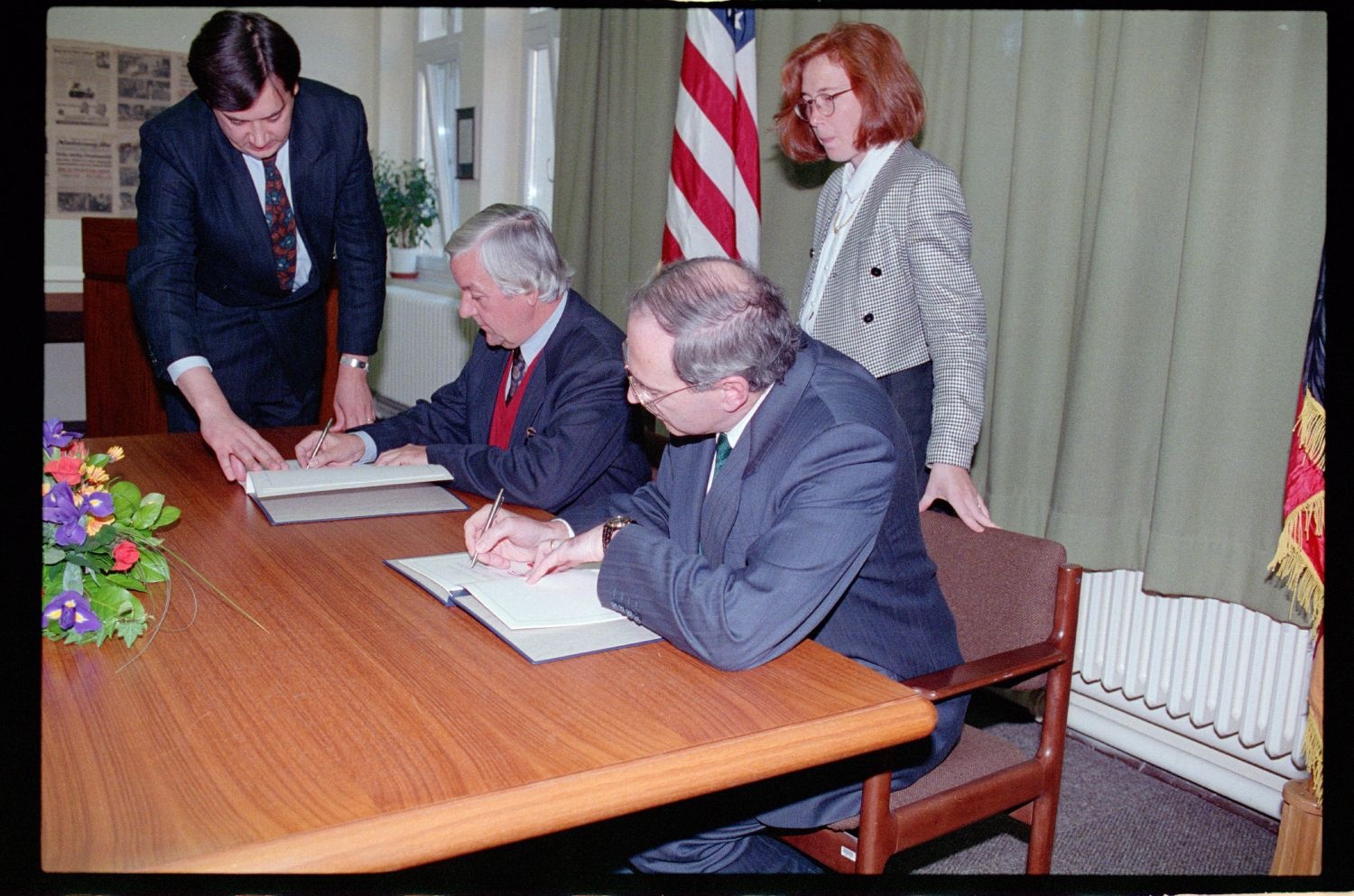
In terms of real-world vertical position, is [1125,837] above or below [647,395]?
below

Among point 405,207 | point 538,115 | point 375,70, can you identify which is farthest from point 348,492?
point 375,70

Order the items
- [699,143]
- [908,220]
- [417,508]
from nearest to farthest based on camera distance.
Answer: [417,508] < [908,220] < [699,143]

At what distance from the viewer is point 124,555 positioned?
1.25 m

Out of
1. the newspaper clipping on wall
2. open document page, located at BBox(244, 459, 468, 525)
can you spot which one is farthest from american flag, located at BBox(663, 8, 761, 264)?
the newspaper clipping on wall

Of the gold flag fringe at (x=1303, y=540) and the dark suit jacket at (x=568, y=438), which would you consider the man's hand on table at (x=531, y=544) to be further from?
the gold flag fringe at (x=1303, y=540)

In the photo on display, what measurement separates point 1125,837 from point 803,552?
4.76ft

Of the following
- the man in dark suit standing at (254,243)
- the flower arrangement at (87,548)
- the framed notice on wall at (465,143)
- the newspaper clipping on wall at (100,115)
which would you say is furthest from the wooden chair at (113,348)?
the newspaper clipping on wall at (100,115)

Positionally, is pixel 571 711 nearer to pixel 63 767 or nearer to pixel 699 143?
pixel 63 767

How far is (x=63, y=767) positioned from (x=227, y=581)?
0.51 metres

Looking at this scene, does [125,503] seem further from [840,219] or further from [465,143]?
[465,143]

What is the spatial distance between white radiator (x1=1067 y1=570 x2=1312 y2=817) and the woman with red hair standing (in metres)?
0.65

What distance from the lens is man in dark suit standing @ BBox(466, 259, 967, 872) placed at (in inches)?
50.1

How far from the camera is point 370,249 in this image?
8.58ft

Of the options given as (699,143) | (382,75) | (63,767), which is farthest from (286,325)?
(382,75)
